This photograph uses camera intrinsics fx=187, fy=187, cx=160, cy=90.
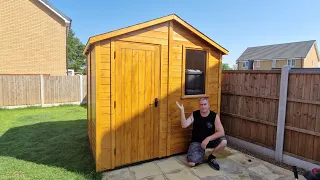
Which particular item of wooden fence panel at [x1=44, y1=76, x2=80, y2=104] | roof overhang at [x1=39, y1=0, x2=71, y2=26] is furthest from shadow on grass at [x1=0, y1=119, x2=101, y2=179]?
roof overhang at [x1=39, y1=0, x2=71, y2=26]

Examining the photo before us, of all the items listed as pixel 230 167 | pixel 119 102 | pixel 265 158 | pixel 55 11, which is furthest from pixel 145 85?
pixel 55 11

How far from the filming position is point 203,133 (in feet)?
12.3

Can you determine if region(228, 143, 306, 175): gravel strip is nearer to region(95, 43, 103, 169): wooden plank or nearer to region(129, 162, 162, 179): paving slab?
region(129, 162, 162, 179): paving slab

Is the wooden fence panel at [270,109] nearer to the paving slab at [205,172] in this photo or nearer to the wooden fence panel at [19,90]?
the paving slab at [205,172]

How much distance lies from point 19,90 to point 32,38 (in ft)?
13.3

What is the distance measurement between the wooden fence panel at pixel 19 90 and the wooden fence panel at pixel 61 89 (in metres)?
0.45

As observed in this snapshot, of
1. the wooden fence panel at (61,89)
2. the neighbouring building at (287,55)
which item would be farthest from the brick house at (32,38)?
the neighbouring building at (287,55)

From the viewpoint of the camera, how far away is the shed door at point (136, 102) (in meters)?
3.35

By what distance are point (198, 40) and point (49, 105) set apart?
30.1ft

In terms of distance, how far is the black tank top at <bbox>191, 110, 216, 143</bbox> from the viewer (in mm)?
3723

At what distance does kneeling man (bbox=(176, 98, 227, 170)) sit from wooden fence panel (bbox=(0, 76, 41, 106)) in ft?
29.5

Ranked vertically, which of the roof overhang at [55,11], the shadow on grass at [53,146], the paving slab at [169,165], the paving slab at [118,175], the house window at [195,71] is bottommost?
the paving slab at [118,175]

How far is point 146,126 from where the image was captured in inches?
144

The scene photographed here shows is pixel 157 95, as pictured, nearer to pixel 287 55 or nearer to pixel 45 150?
pixel 45 150
